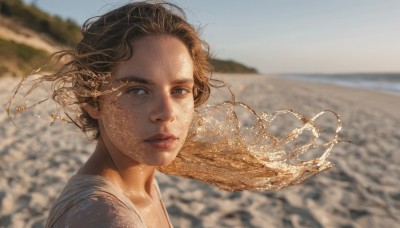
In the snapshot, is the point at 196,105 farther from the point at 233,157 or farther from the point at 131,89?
the point at 131,89

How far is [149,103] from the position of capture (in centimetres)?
153

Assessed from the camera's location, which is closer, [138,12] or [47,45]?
[138,12]

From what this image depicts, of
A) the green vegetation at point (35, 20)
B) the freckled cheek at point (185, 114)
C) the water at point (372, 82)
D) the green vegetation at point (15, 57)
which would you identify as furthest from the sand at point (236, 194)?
the green vegetation at point (35, 20)

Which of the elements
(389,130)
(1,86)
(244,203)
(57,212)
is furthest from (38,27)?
(57,212)

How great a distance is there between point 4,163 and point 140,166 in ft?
12.2

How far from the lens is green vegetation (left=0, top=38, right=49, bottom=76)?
56.1 ft

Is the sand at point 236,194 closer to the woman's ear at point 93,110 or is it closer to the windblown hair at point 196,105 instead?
the windblown hair at point 196,105

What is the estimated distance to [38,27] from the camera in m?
30.8

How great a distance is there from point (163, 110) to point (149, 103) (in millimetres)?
57

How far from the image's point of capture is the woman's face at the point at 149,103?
1.53m

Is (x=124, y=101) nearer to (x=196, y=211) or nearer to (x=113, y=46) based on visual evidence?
(x=113, y=46)

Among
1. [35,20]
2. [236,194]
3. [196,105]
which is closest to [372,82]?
[35,20]

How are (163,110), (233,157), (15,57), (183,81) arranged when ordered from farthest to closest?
1. (15,57)
2. (233,157)
3. (183,81)
4. (163,110)

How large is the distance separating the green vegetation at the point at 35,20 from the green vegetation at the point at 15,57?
6.43m
